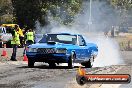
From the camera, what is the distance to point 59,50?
18812 millimetres

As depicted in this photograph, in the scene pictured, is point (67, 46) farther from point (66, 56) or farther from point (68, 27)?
point (68, 27)

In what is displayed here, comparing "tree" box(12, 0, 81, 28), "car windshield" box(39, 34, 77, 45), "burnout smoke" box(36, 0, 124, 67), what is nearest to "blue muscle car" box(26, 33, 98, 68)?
"car windshield" box(39, 34, 77, 45)

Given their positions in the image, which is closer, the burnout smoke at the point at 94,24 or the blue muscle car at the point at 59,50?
the blue muscle car at the point at 59,50

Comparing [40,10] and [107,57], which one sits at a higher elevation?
[40,10]

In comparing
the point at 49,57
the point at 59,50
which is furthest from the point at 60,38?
the point at 49,57

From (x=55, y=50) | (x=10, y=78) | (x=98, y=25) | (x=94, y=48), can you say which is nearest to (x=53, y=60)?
(x=55, y=50)

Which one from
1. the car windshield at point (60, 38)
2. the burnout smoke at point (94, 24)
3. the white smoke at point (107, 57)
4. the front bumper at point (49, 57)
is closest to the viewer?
the front bumper at point (49, 57)

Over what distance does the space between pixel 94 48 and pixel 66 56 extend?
10.6 ft

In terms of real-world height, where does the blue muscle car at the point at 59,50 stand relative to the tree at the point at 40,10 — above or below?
below

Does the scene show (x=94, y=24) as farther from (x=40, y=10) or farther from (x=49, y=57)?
(x=49, y=57)

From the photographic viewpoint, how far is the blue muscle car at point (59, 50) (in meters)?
18.8

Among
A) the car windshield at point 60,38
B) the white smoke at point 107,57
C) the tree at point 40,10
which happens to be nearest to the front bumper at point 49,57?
the car windshield at point 60,38

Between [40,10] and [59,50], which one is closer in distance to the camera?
[59,50]

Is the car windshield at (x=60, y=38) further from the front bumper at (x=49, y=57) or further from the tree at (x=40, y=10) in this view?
the tree at (x=40, y=10)
